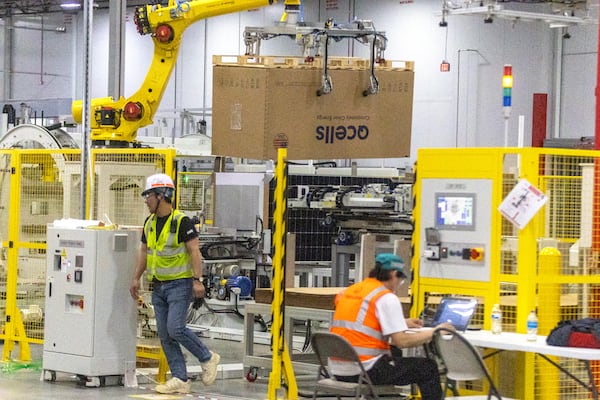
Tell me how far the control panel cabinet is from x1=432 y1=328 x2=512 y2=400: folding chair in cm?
340

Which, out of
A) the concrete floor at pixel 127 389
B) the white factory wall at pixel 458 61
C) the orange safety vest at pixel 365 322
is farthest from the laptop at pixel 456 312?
the white factory wall at pixel 458 61

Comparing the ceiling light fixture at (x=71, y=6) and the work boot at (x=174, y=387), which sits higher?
the ceiling light fixture at (x=71, y=6)

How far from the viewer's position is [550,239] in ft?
24.4

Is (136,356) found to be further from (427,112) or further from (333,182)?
(427,112)

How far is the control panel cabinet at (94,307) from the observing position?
9.29 metres

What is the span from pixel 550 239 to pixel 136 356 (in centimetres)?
424

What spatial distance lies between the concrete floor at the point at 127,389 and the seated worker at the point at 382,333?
6.37 ft

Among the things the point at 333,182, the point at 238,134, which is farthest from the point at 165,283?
the point at 333,182

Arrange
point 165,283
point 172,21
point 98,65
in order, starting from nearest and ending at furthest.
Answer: point 165,283
point 172,21
point 98,65

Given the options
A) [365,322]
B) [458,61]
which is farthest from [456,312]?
[458,61]

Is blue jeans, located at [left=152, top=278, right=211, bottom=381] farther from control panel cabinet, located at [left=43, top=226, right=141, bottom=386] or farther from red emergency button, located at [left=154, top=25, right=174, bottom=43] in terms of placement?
red emergency button, located at [left=154, top=25, right=174, bottom=43]

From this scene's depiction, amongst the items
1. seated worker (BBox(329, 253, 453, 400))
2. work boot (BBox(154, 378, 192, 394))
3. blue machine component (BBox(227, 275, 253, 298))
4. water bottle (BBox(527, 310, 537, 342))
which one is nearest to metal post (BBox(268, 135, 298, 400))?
work boot (BBox(154, 378, 192, 394))

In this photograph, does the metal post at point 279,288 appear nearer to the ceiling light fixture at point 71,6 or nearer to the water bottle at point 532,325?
the water bottle at point 532,325

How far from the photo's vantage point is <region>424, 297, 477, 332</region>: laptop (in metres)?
7.13
